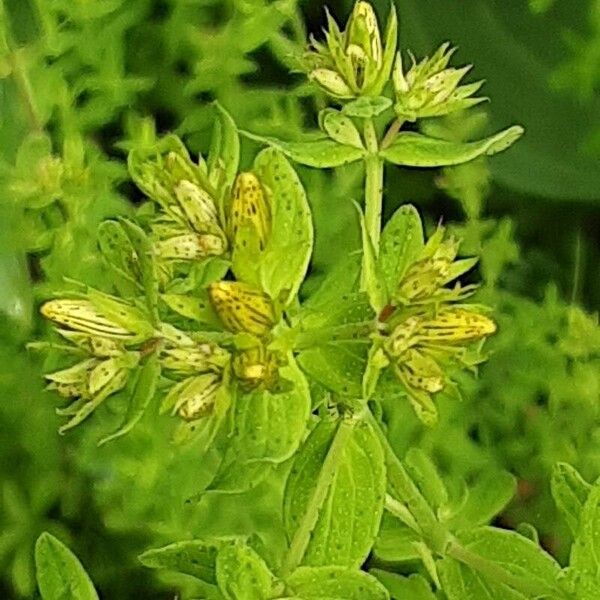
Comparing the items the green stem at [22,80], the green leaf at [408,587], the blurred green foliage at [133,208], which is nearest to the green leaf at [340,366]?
the green leaf at [408,587]

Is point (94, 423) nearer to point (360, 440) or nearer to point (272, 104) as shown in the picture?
point (272, 104)

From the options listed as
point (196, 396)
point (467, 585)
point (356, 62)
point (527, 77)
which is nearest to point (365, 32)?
point (356, 62)

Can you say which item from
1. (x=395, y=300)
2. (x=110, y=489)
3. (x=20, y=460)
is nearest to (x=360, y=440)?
(x=395, y=300)

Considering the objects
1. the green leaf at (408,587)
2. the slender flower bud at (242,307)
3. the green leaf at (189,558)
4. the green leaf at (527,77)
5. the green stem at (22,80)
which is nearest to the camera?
the slender flower bud at (242,307)

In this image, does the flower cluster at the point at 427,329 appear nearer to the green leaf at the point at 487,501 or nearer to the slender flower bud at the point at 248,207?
the slender flower bud at the point at 248,207

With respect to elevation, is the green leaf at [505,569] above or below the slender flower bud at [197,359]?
below
